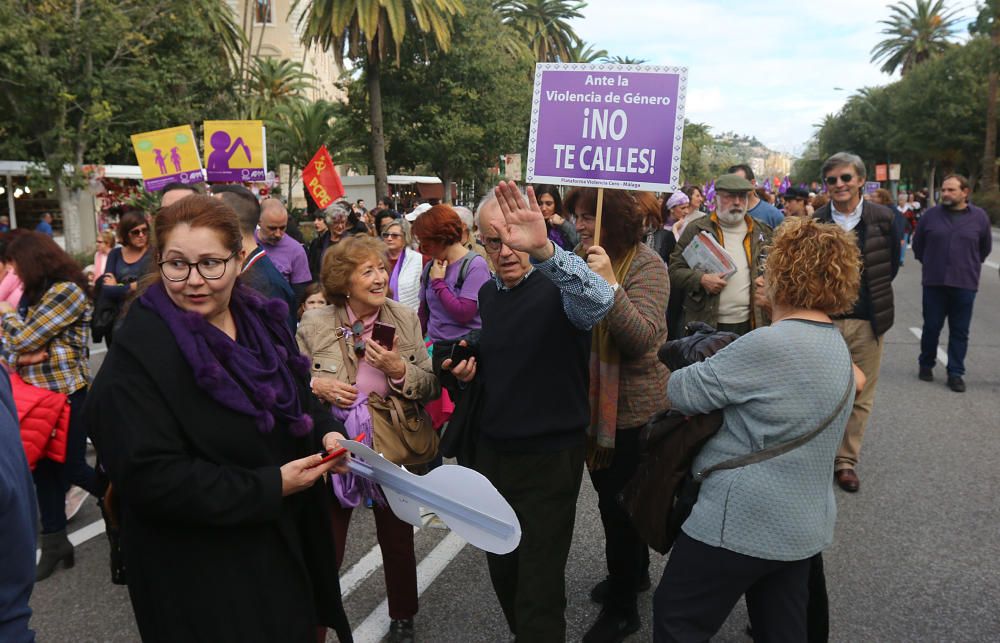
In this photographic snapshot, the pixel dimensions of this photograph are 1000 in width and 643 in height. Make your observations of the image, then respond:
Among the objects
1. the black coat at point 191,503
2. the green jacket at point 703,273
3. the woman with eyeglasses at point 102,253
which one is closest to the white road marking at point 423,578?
the black coat at point 191,503

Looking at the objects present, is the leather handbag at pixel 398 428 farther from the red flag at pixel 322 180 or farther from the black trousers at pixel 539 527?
the red flag at pixel 322 180

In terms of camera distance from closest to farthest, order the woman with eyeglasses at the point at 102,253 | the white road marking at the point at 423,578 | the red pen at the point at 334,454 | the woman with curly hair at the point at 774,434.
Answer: the red pen at the point at 334,454, the woman with curly hair at the point at 774,434, the white road marking at the point at 423,578, the woman with eyeglasses at the point at 102,253

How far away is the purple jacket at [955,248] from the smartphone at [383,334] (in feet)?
20.6

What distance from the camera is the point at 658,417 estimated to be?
8.59ft

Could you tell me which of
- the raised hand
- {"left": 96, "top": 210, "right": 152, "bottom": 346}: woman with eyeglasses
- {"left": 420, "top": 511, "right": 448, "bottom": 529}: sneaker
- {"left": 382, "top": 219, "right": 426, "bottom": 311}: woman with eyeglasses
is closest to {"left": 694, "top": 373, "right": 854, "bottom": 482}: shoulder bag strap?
the raised hand

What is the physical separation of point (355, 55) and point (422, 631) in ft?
72.1

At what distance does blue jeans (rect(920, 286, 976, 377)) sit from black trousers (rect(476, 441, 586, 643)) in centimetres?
601

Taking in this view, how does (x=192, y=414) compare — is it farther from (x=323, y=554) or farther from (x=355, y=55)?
(x=355, y=55)

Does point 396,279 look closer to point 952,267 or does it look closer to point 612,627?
point 612,627

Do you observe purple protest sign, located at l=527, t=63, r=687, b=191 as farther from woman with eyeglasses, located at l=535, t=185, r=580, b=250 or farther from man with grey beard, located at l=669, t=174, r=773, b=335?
woman with eyeglasses, located at l=535, t=185, r=580, b=250

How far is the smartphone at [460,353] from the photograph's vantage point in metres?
2.85

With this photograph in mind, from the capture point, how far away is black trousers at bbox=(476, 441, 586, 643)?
2.75 m

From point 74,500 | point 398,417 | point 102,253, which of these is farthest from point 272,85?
point 398,417

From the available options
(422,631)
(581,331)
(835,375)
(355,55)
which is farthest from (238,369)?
(355,55)
